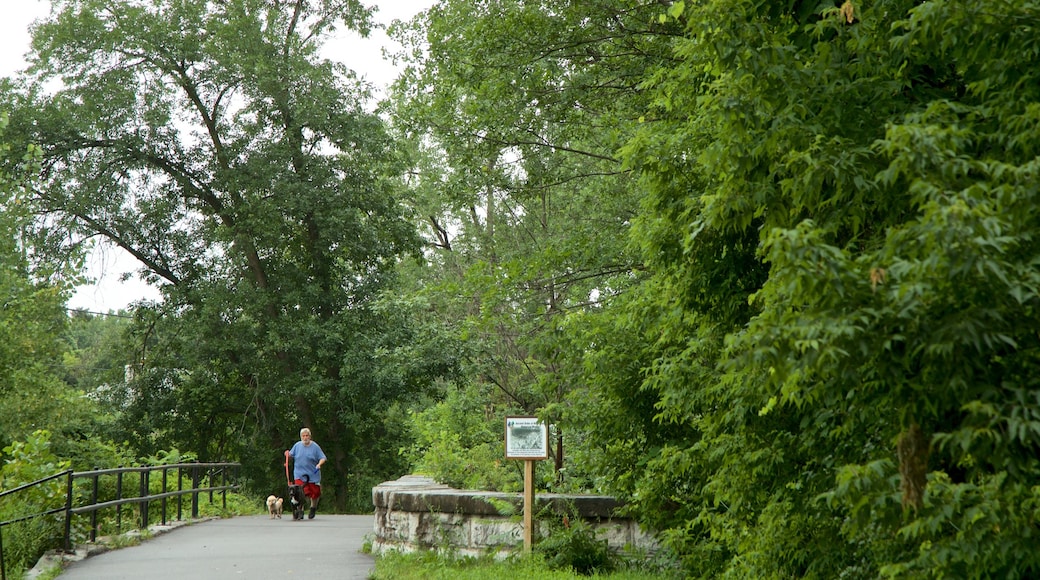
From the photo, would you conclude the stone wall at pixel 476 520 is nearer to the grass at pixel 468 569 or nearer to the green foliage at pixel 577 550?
the green foliage at pixel 577 550

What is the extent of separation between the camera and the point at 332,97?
2803 centimetres

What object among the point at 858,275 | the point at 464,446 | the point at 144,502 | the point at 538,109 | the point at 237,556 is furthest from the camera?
the point at 464,446

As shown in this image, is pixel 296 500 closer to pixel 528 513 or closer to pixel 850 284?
pixel 528 513

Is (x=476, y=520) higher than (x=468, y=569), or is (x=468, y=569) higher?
(x=476, y=520)

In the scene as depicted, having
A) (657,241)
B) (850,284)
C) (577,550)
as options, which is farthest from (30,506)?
(850,284)

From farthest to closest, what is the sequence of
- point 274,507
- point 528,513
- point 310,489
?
point 274,507 < point 310,489 < point 528,513

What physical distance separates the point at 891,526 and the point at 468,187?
11.3 meters

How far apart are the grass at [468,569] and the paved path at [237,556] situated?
13.3 inches

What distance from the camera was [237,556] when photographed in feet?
39.7

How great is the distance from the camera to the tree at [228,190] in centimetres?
2648

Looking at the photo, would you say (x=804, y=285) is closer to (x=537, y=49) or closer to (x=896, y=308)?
(x=896, y=308)

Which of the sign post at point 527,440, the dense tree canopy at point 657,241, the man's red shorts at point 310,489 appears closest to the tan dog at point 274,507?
the man's red shorts at point 310,489

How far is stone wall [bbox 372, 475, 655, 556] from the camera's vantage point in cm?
1064

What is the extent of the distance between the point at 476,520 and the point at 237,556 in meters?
2.93
